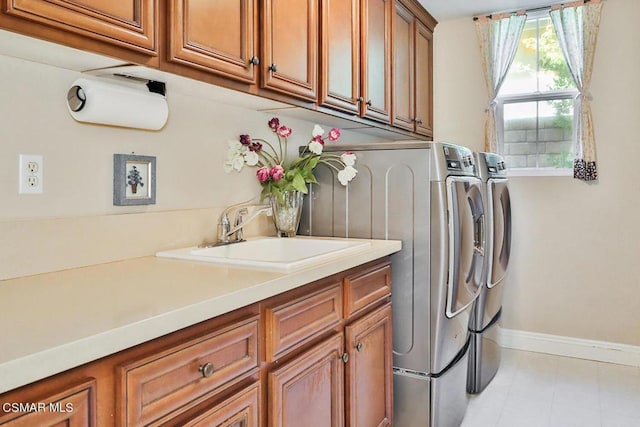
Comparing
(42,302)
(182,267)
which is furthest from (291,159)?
(42,302)

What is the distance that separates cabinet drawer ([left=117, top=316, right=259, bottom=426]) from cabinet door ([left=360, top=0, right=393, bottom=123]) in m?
1.58

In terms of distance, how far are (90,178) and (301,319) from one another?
77cm

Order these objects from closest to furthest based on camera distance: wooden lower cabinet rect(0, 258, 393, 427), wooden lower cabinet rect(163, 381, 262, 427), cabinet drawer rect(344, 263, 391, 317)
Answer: wooden lower cabinet rect(0, 258, 393, 427) → wooden lower cabinet rect(163, 381, 262, 427) → cabinet drawer rect(344, 263, 391, 317)

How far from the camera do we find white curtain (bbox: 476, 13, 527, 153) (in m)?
3.43

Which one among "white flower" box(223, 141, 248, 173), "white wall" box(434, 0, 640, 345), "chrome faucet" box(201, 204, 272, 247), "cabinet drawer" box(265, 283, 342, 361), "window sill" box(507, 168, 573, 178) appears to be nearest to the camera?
"cabinet drawer" box(265, 283, 342, 361)

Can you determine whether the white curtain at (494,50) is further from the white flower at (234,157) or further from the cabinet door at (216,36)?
the cabinet door at (216,36)

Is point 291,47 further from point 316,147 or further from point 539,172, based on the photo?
point 539,172

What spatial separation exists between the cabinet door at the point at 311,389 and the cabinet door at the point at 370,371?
0.21 feet

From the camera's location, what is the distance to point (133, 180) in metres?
1.63

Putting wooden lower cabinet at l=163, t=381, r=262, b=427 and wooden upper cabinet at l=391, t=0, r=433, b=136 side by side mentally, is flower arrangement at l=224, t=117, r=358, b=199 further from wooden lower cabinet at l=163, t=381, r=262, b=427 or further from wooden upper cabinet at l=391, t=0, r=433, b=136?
wooden lower cabinet at l=163, t=381, r=262, b=427

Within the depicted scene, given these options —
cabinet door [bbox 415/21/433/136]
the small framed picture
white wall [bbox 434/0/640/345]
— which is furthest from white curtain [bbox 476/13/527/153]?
the small framed picture

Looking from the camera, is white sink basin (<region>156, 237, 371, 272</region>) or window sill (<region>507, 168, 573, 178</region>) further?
window sill (<region>507, 168, 573, 178</region>)

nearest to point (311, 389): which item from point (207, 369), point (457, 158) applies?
point (207, 369)

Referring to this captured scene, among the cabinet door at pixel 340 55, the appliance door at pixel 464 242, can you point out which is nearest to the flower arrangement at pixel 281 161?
the cabinet door at pixel 340 55
